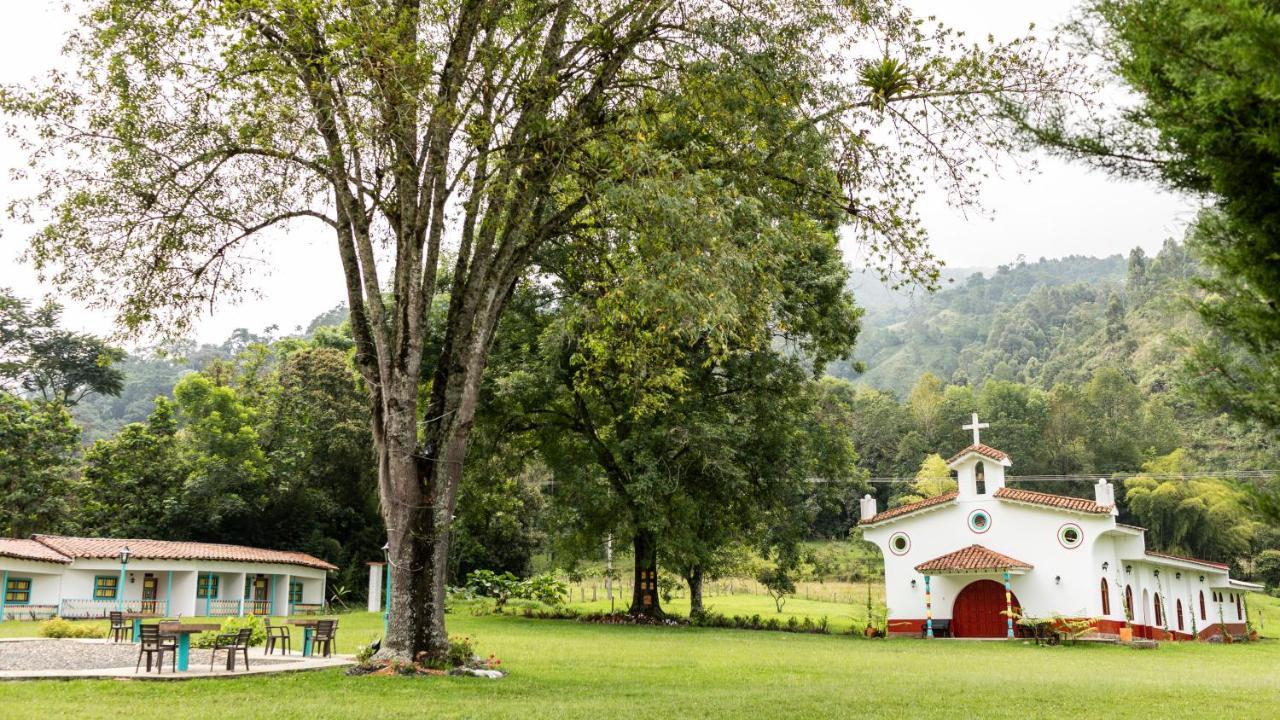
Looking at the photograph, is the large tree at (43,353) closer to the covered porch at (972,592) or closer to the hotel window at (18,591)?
the hotel window at (18,591)

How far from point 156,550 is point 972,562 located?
27.4 metres

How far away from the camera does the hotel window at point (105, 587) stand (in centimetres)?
3297

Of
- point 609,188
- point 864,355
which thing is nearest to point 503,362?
point 609,188

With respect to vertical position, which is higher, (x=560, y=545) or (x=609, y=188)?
(x=609, y=188)

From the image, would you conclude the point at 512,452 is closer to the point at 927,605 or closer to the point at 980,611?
the point at 927,605

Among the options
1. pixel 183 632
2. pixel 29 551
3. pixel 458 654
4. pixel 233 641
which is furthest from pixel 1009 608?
pixel 29 551

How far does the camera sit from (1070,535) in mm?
27578

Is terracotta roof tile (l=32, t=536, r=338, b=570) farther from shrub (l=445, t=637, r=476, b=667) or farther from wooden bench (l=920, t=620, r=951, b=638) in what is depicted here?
wooden bench (l=920, t=620, r=951, b=638)

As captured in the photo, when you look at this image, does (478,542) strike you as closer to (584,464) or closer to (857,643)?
(584,464)

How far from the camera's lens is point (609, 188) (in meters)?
11.6

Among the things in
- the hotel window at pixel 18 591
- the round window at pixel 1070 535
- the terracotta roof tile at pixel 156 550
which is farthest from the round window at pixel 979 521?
the hotel window at pixel 18 591

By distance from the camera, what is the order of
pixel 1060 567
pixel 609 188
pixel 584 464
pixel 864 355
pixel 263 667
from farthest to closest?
pixel 864 355 → pixel 584 464 → pixel 1060 567 → pixel 263 667 → pixel 609 188

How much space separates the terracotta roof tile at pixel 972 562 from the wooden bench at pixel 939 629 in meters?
1.87

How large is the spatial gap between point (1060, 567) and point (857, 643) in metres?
7.10
